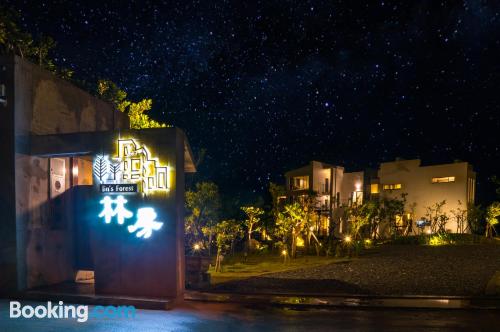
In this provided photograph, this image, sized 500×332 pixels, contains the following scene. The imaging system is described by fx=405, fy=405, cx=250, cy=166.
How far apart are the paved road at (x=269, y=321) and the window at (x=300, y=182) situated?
30555mm

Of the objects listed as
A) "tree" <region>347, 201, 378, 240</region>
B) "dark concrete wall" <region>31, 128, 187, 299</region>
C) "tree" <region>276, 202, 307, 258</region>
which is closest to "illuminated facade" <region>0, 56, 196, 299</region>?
"dark concrete wall" <region>31, 128, 187, 299</region>

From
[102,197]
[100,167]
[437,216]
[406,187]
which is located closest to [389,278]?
[102,197]

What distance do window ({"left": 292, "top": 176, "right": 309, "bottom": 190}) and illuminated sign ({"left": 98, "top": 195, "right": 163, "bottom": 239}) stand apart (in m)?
31.2

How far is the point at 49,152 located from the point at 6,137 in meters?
1.05

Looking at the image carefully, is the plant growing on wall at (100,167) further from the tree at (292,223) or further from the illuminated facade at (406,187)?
the illuminated facade at (406,187)

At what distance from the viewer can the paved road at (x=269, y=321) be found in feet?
25.9

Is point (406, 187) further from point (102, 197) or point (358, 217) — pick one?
point (102, 197)

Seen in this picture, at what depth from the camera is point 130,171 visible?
9.77 m

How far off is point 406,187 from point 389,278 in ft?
94.0

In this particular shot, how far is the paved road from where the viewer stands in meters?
7.89

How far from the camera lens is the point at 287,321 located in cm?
859

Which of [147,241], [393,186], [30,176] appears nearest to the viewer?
[147,241]

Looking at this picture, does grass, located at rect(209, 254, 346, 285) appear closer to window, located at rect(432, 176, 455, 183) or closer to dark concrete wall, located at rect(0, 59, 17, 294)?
dark concrete wall, located at rect(0, 59, 17, 294)

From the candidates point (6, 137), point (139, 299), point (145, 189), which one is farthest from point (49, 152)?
point (139, 299)
